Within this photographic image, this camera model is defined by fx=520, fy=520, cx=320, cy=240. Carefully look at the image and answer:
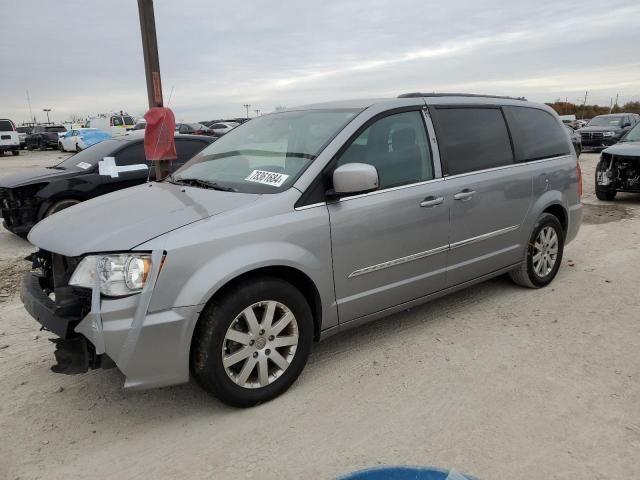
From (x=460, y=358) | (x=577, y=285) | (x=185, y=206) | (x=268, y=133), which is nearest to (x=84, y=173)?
(x=268, y=133)

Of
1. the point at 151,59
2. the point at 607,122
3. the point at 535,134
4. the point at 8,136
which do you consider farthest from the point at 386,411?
the point at 8,136

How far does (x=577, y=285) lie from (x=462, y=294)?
1.18 meters

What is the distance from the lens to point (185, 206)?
308 cm

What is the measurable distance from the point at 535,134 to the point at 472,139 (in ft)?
3.24

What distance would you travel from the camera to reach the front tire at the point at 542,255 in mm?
4754

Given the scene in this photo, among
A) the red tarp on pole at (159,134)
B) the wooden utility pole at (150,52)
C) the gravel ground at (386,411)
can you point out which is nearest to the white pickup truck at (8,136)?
the wooden utility pole at (150,52)

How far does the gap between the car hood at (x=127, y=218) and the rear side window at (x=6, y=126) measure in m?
30.2

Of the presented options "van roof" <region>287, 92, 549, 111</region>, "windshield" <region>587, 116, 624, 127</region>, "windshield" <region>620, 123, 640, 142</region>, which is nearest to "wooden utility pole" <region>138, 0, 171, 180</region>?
"van roof" <region>287, 92, 549, 111</region>

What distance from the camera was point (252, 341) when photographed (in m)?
2.94

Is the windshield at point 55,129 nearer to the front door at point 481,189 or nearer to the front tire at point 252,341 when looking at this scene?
the front door at point 481,189

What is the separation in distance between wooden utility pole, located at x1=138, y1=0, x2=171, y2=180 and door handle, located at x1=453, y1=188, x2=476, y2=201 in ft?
10.7

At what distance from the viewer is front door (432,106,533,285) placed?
13.0 ft

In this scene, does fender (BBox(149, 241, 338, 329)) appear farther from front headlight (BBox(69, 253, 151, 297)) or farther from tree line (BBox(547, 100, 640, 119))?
tree line (BBox(547, 100, 640, 119))

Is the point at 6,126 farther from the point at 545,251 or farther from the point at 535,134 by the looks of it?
the point at 545,251
